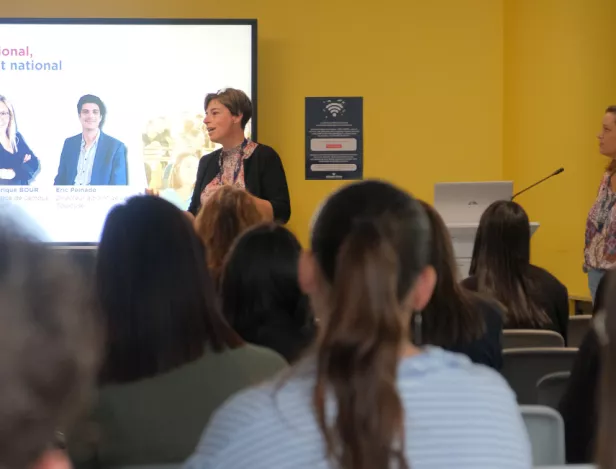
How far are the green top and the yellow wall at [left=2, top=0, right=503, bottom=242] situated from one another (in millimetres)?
4541

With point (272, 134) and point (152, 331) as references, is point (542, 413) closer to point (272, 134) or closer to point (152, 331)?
point (152, 331)

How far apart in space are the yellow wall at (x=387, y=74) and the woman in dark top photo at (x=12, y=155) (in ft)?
2.61

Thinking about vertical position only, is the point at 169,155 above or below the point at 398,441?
above

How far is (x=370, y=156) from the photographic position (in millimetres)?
6203

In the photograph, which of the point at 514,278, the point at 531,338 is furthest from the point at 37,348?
the point at 514,278

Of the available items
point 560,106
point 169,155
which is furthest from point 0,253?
point 560,106

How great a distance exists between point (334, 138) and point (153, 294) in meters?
4.55

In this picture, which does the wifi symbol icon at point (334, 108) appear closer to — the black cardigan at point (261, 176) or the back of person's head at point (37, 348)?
the black cardigan at point (261, 176)

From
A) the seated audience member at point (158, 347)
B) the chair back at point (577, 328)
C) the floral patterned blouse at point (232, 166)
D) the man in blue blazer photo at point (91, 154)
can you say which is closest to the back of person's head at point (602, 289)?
the seated audience member at point (158, 347)

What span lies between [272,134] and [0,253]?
18.1 feet

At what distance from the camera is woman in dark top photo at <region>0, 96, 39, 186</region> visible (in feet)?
18.9

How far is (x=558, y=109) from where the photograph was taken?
19.8ft

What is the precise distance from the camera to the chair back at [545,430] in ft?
5.56

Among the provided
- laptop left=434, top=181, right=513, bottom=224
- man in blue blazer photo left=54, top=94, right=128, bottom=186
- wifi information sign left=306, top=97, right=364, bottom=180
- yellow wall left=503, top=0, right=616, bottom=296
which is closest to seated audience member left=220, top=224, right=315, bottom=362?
laptop left=434, top=181, right=513, bottom=224
